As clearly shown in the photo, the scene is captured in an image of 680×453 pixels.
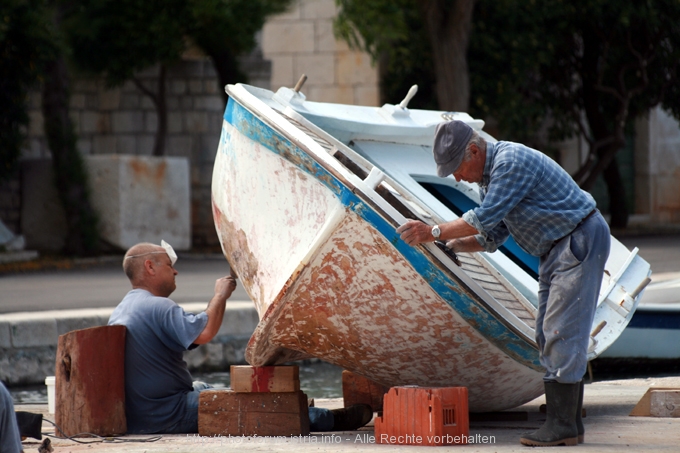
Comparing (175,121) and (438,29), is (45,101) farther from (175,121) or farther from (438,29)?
(438,29)

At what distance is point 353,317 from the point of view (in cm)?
462

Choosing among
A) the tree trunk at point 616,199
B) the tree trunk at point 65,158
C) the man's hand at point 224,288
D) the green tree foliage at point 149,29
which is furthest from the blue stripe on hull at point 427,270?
the tree trunk at point 616,199

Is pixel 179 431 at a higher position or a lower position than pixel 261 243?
lower

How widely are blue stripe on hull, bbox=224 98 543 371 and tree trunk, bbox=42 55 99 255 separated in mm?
9748

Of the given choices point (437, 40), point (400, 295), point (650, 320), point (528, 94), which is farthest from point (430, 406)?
point (528, 94)

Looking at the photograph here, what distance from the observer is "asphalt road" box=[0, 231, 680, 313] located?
30.3ft

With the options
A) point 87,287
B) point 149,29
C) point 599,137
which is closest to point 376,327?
point 87,287

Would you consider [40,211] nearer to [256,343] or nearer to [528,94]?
[528,94]

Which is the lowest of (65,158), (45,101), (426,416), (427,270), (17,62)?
(426,416)

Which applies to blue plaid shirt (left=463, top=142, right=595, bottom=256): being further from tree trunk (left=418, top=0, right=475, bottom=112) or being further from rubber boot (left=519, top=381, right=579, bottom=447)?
tree trunk (left=418, top=0, right=475, bottom=112)

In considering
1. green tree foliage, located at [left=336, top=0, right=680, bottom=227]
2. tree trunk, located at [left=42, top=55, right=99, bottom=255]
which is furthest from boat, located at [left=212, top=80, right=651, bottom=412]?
green tree foliage, located at [left=336, top=0, right=680, bottom=227]

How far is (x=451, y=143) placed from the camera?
4.15 meters

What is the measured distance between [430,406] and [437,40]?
11201 mm

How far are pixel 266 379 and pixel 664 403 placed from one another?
2.05m
